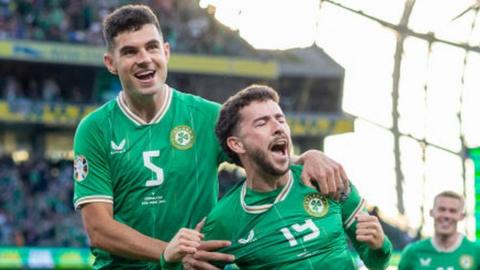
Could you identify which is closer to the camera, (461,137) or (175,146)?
(175,146)

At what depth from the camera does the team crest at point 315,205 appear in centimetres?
589

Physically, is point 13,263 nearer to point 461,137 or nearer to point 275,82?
point 275,82

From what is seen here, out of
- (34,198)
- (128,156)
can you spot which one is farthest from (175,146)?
(34,198)

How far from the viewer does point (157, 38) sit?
246 inches

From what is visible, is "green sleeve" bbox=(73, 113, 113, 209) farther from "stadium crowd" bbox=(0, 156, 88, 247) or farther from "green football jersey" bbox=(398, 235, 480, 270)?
"stadium crowd" bbox=(0, 156, 88, 247)

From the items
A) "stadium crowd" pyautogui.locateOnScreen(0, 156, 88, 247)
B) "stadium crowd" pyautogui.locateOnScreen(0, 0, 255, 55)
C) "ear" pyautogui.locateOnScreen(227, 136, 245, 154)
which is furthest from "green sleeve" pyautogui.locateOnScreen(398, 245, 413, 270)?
"stadium crowd" pyautogui.locateOnScreen(0, 0, 255, 55)

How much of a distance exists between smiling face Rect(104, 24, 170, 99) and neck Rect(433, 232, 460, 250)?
650 centimetres

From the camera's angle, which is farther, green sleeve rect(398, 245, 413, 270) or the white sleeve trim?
green sleeve rect(398, 245, 413, 270)

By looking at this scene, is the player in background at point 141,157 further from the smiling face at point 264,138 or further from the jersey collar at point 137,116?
the smiling face at point 264,138

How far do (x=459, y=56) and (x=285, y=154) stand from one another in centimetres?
3630

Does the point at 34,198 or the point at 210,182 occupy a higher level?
the point at 210,182

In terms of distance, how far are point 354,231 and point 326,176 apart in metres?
0.30

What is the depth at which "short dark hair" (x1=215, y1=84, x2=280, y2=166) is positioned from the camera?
6000 millimetres

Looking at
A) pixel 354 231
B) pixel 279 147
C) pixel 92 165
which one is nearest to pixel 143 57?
pixel 92 165
